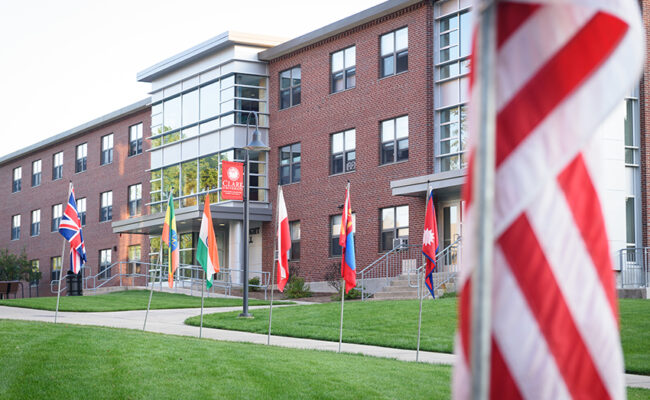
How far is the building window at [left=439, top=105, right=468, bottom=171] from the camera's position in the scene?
3050 centimetres

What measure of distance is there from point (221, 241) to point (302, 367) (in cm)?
3009

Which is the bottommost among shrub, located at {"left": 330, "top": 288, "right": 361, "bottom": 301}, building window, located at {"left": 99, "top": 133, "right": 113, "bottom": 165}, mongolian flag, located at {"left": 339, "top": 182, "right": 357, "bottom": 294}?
shrub, located at {"left": 330, "top": 288, "right": 361, "bottom": 301}

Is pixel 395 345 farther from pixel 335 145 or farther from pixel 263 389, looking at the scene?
pixel 335 145

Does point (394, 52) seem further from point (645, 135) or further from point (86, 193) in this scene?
point (86, 193)

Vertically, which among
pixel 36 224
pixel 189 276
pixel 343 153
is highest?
pixel 343 153

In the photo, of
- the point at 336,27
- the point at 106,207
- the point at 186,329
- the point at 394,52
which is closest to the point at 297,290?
the point at 394,52

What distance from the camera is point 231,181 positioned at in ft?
114

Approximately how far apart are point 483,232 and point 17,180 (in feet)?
210

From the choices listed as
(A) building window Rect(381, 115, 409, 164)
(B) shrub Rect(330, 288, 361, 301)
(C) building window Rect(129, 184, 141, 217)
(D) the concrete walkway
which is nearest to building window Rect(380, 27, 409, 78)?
(A) building window Rect(381, 115, 409, 164)

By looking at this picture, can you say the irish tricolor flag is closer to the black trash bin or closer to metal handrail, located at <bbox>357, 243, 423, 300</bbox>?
metal handrail, located at <bbox>357, 243, 423, 300</bbox>

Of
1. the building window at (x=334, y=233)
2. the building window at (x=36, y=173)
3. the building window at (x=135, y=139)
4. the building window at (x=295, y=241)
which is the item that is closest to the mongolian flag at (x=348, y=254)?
the building window at (x=334, y=233)

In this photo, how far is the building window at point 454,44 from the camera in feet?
101

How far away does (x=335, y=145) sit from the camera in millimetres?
35906

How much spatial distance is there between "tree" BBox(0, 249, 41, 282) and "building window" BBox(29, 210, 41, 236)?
9.70 ft
